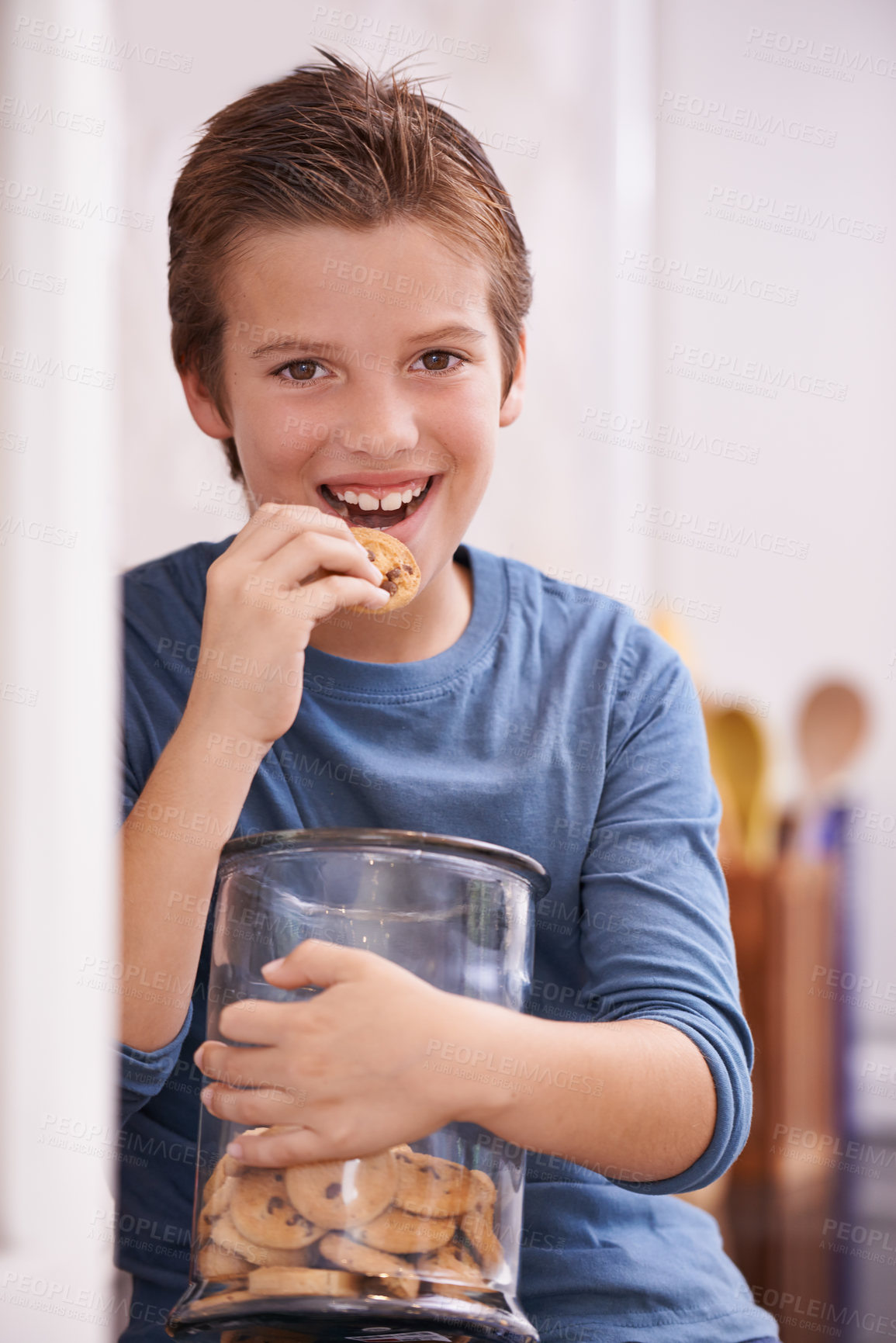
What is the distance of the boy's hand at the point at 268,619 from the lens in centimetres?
74

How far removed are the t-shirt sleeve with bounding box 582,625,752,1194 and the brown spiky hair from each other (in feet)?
0.92

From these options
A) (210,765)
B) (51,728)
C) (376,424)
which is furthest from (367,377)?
(51,728)

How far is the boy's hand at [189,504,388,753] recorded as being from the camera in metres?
0.74

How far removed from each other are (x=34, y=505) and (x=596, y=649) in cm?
52

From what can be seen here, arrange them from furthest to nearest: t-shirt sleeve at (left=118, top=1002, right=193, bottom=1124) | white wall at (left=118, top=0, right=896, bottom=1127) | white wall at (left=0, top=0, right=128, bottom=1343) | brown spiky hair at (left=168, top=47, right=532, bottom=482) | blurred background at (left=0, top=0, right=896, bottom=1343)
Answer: white wall at (left=118, top=0, right=896, bottom=1127), blurred background at (left=0, top=0, right=896, bottom=1343), brown spiky hair at (left=168, top=47, right=532, bottom=482), t-shirt sleeve at (left=118, top=1002, right=193, bottom=1124), white wall at (left=0, top=0, right=128, bottom=1343)

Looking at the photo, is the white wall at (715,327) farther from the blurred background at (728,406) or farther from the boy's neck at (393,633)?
the boy's neck at (393,633)

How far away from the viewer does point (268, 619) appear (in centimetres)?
74

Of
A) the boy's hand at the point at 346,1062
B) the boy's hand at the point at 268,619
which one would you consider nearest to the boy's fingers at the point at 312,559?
the boy's hand at the point at 268,619

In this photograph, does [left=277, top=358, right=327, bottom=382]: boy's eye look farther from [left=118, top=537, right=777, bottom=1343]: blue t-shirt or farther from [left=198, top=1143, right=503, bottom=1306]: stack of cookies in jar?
[left=198, top=1143, right=503, bottom=1306]: stack of cookies in jar

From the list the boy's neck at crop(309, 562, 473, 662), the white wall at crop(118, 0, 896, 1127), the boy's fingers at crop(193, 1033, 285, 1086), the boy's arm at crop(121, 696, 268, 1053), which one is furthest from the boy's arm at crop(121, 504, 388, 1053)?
the white wall at crop(118, 0, 896, 1127)

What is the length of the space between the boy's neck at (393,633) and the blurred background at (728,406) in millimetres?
233

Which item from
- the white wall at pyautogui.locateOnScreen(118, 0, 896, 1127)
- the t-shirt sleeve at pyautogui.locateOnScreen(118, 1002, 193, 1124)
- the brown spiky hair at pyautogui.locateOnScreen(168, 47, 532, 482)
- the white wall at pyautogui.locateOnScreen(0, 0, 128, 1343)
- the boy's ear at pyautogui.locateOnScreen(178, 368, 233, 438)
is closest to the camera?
the white wall at pyautogui.locateOnScreen(0, 0, 128, 1343)

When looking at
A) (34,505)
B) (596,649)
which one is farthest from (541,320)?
(34,505)

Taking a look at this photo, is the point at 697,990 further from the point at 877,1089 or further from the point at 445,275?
the point at 877,1089
